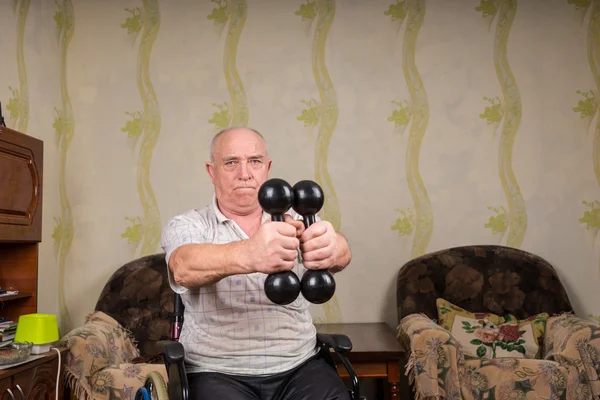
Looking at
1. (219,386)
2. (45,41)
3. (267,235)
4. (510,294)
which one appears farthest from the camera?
(45,41)

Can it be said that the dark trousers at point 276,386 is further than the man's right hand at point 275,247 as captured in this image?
Yes

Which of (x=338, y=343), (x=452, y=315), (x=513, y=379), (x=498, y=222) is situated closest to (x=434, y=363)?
(x=513, y=379)

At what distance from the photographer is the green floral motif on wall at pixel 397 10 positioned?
12.2ft

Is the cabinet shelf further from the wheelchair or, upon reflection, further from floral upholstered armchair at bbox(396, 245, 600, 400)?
floral upholstered armchair at bbox(396, 245, 600, 400)

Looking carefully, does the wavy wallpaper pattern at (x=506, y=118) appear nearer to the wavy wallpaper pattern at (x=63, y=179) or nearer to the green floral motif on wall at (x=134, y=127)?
the green floral motif on wall at (x=134, y=127)

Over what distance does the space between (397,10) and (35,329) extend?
2.79 metres

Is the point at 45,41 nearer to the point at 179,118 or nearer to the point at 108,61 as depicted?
the point at 108,61

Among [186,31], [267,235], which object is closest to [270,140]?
[186,31]

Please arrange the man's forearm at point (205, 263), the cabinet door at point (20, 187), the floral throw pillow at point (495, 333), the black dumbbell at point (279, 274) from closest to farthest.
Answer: the black dumbbell at point (279, 274), the man's forearm at point (205, 263), the cabinet door at point (20, 187), the floral throw pillow at point (495, 333)

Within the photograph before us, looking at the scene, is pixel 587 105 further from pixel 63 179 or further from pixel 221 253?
pixel 63 179

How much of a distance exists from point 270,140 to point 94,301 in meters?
1.51

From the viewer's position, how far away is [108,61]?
3732mm

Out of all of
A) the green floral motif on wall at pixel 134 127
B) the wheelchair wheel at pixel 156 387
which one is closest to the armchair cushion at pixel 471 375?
the wheelchair wheel at pixel 156 387

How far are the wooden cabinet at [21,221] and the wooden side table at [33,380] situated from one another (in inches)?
13.2
